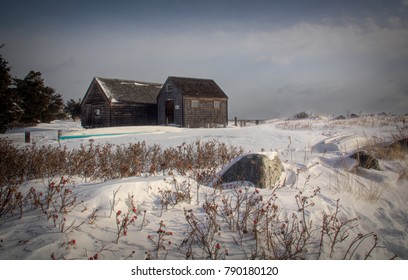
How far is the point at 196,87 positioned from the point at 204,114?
3.16 meters

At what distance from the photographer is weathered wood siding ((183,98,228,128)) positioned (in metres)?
23.2

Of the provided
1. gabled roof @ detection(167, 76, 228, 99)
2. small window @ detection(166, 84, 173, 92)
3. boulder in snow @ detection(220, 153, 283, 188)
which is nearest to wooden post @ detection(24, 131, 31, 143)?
boulder in snow @ detection(220, 153, 283, 188)

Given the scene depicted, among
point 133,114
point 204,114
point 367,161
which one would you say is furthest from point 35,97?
point 204,114

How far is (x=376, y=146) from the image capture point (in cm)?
621

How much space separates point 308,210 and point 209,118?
70.2 feet

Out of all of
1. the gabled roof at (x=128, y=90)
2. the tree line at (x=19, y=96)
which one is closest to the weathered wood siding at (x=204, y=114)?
the gabled roof at (x=128, y=90)

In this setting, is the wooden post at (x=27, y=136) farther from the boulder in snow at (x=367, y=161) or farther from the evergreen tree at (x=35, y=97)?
the boulder in snow at (x=367, y=161)

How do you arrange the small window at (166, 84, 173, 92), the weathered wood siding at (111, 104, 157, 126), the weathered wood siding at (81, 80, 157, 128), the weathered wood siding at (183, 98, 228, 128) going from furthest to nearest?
1. the small window at (166, 84, 173, 92)
2. the weathered wood siding at (183, 98, 228, 128)
3. the weathered wood siding at (111, 104, 157, 126)
4. the weathered wood siding at (81, 80, 157, 128)

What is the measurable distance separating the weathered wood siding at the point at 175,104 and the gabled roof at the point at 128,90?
1.19 metres

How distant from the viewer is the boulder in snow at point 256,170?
14.3 ft

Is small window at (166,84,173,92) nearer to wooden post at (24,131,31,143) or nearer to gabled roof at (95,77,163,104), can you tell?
gabled roof at (95,77,163,104)

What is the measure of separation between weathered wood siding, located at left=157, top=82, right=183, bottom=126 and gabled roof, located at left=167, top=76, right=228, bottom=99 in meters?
0.63
